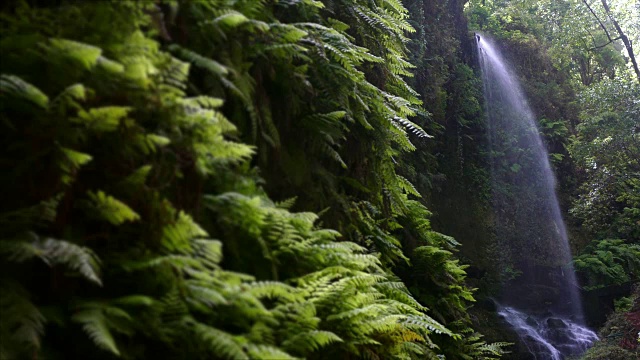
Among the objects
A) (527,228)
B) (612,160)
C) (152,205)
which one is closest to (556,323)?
(527,228)

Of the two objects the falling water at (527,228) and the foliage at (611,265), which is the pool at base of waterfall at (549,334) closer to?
the falling water at (527,228)

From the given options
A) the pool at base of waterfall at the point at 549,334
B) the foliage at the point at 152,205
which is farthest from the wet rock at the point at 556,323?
the foliage at the point at 152,205

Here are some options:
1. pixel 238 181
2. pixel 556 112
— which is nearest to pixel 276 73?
pixel 238 181

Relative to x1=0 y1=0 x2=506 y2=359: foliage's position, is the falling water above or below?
below

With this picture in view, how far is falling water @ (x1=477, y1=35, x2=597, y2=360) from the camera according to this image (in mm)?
12797

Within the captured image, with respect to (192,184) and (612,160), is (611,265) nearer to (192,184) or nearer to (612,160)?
(612,160)

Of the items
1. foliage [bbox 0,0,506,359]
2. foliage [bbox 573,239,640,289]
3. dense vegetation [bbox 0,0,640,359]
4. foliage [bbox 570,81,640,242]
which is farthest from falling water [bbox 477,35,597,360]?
foliage [bbox 0,0,506,359]

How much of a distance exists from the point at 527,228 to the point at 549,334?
406cm

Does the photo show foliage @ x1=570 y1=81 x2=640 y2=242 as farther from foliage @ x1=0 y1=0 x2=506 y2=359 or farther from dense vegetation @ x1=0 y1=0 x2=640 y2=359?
foliage @ x1=0 y1=0 x2=506 y2=359

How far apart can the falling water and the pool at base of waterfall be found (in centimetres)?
2

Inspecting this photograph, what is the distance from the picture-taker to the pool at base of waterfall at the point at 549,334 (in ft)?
38.6

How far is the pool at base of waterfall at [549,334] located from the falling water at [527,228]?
23 millimetres

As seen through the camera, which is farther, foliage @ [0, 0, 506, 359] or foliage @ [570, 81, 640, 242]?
foliage @ [570, 81, 640, 242]

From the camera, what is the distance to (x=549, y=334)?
12.6 metres
